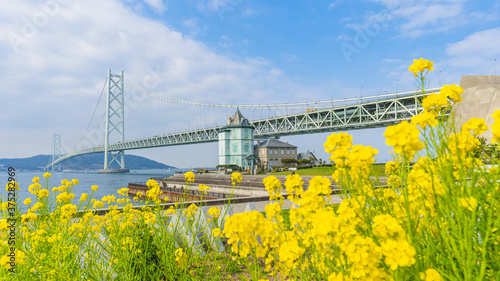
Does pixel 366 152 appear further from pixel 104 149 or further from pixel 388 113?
pixel 104 149

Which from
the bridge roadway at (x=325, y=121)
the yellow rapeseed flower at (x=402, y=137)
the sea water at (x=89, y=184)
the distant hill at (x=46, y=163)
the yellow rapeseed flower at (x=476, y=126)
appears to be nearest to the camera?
the yellow rapeseed flower at (x=402, y=137)

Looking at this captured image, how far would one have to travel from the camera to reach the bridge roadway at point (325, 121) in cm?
4953

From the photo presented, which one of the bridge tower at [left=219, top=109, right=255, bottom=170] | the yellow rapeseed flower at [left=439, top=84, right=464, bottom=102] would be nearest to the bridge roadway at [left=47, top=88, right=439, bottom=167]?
the bridge tower at [left=219, top=109, right=255, bottom=170]

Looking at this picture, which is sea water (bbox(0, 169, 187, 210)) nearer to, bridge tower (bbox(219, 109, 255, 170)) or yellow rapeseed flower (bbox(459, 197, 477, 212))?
yellow rapeseed flower (bbox(459, 197, 477, 212))

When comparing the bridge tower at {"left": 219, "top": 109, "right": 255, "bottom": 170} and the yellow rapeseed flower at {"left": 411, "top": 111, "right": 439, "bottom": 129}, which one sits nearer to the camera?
the yellow rapeseed flower at {"left": 411, "top": 111, "right": 439, "bottom": 129}

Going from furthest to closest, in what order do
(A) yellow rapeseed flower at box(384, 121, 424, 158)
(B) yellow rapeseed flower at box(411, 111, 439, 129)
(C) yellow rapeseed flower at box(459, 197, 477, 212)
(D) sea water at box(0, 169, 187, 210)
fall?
1. (D) sea water at box(0, 169, 187, 210)
2. (B) yellow rapeseed flower at box(411, 111, 439, 129)
3. (C) yellow rapeseed flower at box(459, 197, 477, 212)
4. (A) yellow rapeseed flower at box(384, 121, 424, 158)

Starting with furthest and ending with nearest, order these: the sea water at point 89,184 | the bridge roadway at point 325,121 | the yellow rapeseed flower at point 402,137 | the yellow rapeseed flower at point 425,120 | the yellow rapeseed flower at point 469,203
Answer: the bridge roadway at point 325,121, the sea water at point 89,184, the yellow rapeseed flower at point 425,120, the yellow rapeseed flower at point 469,203, the yellow rapeseed flower at point 402,137

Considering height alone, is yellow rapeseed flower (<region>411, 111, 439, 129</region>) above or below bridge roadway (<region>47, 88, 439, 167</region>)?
below

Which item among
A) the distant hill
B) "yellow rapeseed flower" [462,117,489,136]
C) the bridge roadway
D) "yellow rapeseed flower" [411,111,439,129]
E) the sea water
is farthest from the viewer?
the distant hill

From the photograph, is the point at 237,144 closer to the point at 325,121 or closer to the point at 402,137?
the point at 325,121

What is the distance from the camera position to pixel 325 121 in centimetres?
6075

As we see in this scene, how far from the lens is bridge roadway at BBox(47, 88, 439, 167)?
49531mm

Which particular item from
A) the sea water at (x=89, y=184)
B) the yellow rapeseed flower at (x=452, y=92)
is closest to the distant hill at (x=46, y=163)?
the sea water at (x=89, y=184)

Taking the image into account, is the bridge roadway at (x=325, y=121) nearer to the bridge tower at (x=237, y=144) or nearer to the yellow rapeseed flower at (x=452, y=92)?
the bridge tower at (x=237, y=144)
